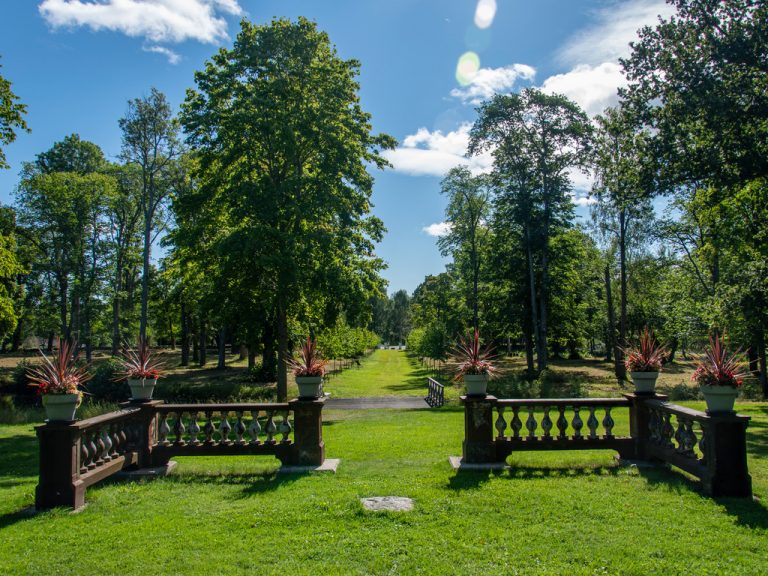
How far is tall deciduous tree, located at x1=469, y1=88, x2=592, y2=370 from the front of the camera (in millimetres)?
28312

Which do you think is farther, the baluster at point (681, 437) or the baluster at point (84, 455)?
the baluster at point (681, 437)

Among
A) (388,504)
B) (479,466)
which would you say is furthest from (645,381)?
(388,504)

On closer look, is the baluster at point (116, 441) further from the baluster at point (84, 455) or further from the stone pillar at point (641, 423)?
the stone pillar at point (641, 423)

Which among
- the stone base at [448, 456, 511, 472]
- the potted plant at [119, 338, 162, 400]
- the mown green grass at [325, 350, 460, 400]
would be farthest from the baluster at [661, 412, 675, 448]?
the mown green grass at [325, 350, 460, 400]

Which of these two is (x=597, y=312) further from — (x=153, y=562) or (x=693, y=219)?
(x=153, y=562)

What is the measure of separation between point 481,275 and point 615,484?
31452 millimetres

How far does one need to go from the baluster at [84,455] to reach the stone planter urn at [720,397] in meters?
7.71

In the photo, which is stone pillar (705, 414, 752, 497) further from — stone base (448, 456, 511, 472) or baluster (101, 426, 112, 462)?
baluster (101, 426, 112, 462)

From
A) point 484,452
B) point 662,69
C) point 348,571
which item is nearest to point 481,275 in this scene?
point 662,69

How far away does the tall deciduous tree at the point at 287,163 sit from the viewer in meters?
18.0

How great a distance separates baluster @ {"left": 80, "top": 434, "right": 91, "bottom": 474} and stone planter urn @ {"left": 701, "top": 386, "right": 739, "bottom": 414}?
7.71 metres

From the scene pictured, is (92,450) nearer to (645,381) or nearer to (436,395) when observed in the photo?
(645,381)

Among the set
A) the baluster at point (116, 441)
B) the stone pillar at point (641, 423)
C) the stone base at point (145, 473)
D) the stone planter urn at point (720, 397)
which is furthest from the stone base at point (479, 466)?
the baluster at point (116, 441)

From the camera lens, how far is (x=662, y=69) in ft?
49.9
